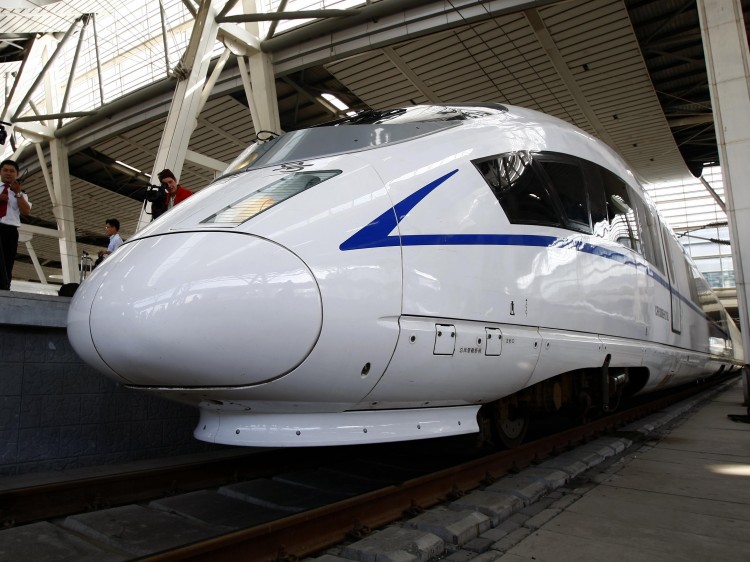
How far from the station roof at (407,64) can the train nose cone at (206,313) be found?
31.3ft

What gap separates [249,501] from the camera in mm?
3553

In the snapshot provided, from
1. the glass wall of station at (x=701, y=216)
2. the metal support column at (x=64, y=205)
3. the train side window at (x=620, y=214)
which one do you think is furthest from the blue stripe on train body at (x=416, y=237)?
the glass wall of station at (x=701, y=216)

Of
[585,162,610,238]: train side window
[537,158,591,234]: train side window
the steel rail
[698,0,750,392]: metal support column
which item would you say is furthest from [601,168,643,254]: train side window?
[698,0,750,392]: metal support column

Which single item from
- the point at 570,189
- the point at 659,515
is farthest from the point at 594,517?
the point at 570,189

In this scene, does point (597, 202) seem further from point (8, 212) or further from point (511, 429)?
point (8, 212)

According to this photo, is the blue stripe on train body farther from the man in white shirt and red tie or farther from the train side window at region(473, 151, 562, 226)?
the man in white shirt and red tie

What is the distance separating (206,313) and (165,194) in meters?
3.81

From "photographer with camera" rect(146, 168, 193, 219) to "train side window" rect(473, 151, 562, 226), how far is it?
3.33 metres

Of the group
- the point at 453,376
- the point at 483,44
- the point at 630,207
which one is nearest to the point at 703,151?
the point at 483,44

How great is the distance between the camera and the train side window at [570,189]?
402 cm

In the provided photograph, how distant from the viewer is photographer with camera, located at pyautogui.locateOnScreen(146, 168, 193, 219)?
552 centimetres

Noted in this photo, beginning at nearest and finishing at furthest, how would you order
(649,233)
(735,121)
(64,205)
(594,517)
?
(594,517) < (649,233) < (735,121) < (64,205)

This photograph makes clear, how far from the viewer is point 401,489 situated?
3197 millimetres

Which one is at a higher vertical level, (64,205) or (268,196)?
(64,205)
